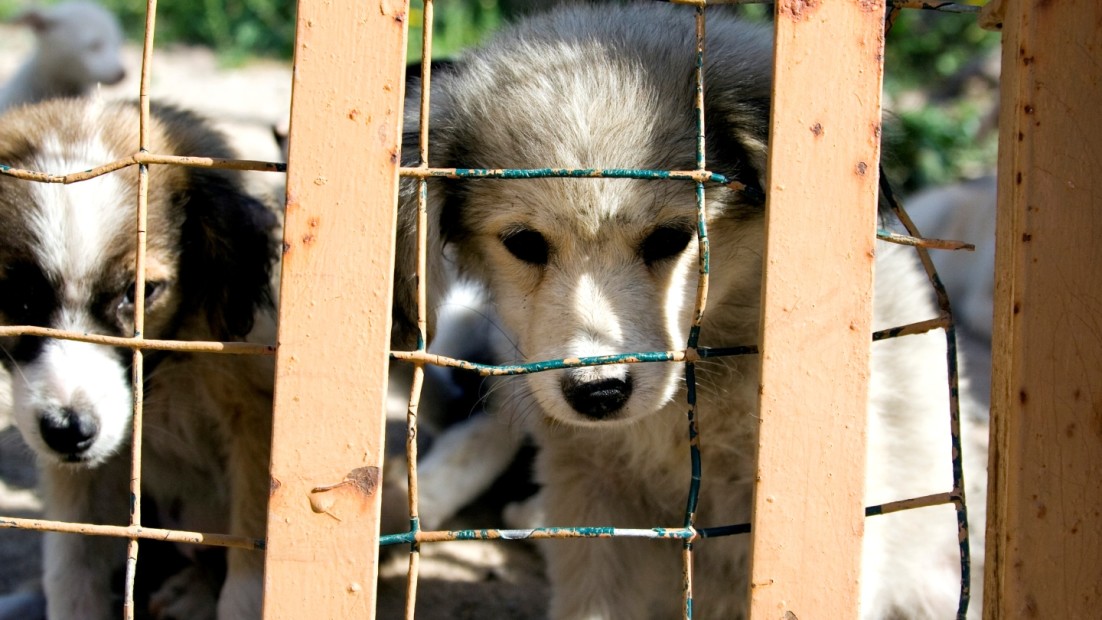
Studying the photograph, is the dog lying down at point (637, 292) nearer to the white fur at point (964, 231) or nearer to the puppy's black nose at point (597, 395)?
the puppy's black nose at point (597, 395)

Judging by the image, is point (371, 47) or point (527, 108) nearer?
point (371, 47)

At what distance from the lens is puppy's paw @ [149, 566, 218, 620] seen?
10.2ft

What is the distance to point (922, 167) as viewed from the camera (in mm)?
7332

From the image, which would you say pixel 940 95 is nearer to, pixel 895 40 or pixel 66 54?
pixel 895 40

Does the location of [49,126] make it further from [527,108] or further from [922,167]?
[922,167]

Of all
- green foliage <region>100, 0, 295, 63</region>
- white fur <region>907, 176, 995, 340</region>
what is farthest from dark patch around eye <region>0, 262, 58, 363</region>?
green foliage <region>100, 0, 295, 63</region>

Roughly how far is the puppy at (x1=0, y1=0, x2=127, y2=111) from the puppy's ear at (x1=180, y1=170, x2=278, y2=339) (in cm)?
395

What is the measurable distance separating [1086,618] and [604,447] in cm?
121

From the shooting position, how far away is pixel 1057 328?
1691mm

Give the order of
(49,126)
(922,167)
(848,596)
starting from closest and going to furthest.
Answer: (848,596) < (49,126) < (922,167)

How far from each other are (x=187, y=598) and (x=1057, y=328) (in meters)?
2.45

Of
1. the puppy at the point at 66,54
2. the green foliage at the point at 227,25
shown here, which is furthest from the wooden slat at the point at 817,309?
the green foliage at the point at 227,25

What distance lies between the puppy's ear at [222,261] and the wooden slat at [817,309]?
5.16 ft

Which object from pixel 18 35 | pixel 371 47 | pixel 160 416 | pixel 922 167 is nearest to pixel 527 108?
pixel 371 47
